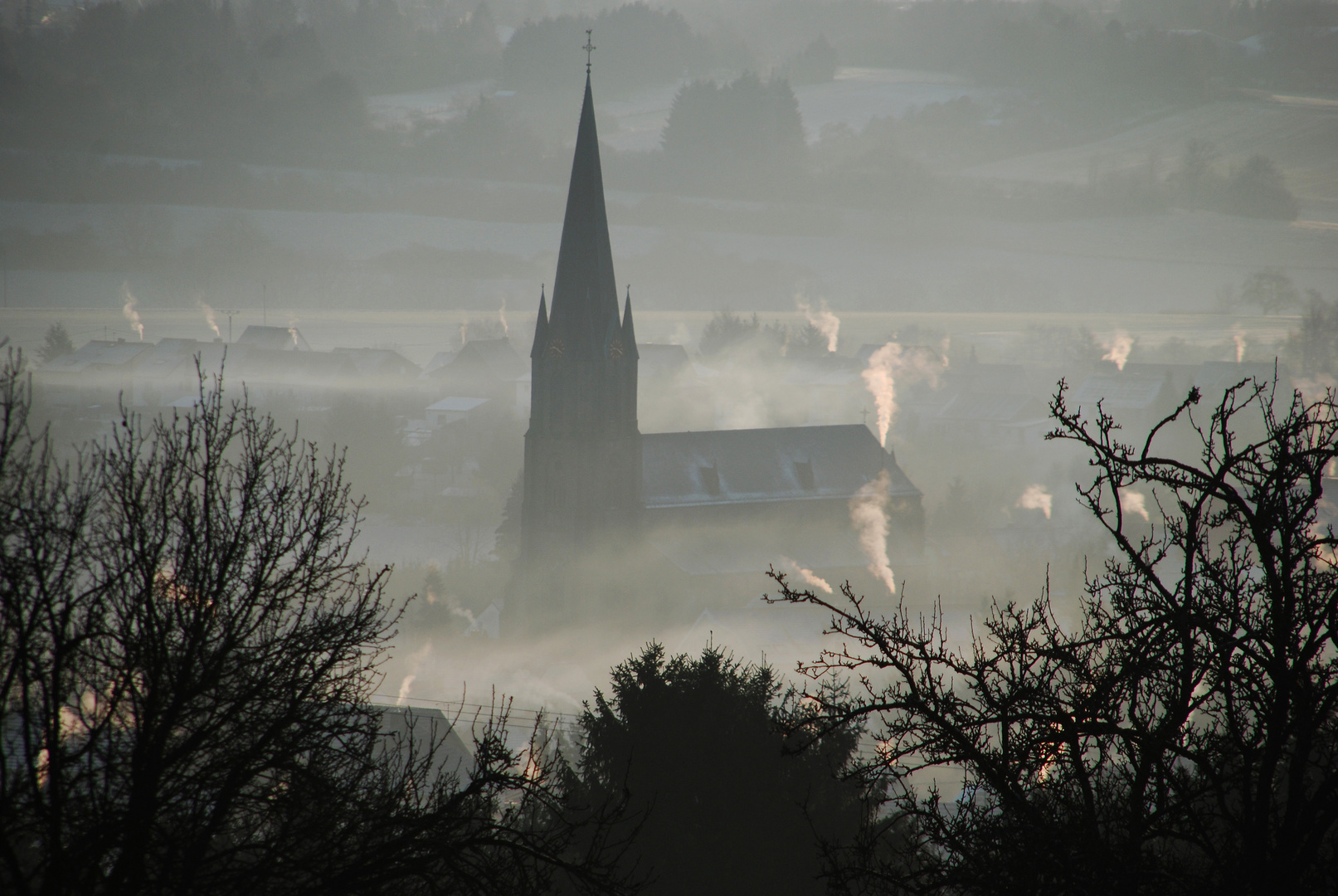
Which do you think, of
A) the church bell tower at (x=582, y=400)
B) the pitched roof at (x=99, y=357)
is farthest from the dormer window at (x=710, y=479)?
the pitched roof at (x=99, y=357)

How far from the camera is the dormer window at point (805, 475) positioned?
5894 centimetres

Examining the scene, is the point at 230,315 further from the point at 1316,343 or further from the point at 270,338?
the point at 1316,343

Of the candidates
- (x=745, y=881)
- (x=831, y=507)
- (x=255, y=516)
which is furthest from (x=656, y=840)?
(x=831, y=507)

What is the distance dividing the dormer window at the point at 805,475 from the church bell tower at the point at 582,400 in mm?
11944

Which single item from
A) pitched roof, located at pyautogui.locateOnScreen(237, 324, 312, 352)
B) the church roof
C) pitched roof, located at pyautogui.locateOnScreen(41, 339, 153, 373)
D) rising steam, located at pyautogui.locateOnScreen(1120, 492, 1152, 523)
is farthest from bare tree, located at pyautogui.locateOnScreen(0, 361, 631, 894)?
pitched roof, located at pyautogui.locateOnScreen(237, 324, 312, 352)

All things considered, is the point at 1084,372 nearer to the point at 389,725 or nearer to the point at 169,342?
the point at 169,342

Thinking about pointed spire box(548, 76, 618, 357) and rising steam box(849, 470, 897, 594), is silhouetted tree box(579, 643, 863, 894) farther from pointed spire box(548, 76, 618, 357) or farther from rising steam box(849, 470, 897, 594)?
rising steam box(849, 470, 897, 594)

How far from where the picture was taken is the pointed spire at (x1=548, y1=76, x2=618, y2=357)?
157 ft

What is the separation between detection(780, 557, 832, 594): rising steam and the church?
241 millimetres

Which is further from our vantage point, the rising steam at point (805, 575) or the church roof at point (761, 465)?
the church roof at point (761, 465)

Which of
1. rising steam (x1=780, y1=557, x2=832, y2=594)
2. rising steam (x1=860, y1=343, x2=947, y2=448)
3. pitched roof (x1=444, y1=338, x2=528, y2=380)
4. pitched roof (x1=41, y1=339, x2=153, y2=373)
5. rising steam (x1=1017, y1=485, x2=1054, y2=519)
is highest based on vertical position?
rising steam (x1=860, y1=343, x2=947, y2=448)

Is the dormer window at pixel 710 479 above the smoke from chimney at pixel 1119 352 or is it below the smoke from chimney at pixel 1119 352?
below

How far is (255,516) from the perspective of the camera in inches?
422

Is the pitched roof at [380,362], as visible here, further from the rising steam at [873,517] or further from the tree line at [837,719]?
the tree line at [837,719]
